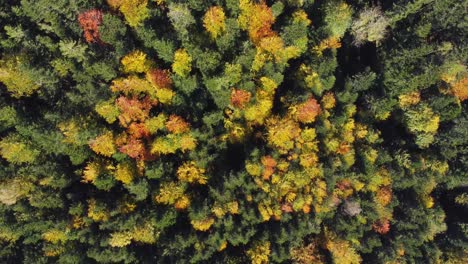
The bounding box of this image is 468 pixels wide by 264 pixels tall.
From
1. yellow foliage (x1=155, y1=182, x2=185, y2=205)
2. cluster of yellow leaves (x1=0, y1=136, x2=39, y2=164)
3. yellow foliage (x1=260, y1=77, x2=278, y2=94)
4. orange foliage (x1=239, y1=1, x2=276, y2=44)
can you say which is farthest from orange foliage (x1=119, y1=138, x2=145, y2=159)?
orange foliage (x1=239, y1=1, x2=276, y2=44)

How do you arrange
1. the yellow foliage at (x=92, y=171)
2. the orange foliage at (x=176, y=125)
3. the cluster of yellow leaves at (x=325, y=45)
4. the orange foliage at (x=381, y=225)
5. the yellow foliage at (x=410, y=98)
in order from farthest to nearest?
1. the yellow foliage at (x=410, y=98)
2. the orange foliage at (x=381, y=225)
3. the cluster of yellow leaves at (x=325, y=45)
4. the orange foliage at (x=176, y=125)
5. the yellow foliage at (x=92, y=171)

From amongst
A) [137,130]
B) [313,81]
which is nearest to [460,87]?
[313,81]

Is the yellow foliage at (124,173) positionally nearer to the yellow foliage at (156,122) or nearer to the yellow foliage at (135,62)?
the yellow foliage at (156,122)

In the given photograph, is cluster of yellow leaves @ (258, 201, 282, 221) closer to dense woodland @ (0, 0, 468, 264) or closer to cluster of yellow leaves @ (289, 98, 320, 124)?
dense woodland @ (0, 0, 468, 264)

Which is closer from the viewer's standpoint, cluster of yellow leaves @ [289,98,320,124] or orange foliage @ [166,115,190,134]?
orange foliage @ [166,115,190,134]

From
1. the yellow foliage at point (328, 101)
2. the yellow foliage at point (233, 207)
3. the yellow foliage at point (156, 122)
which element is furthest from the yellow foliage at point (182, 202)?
the yellow foliage at point (328, 101)

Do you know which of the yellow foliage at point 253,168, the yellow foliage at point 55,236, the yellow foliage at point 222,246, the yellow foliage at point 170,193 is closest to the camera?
the yellow foliage at point 222,246

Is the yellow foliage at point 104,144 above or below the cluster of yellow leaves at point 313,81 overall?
below

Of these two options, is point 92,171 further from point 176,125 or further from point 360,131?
point 360,131
